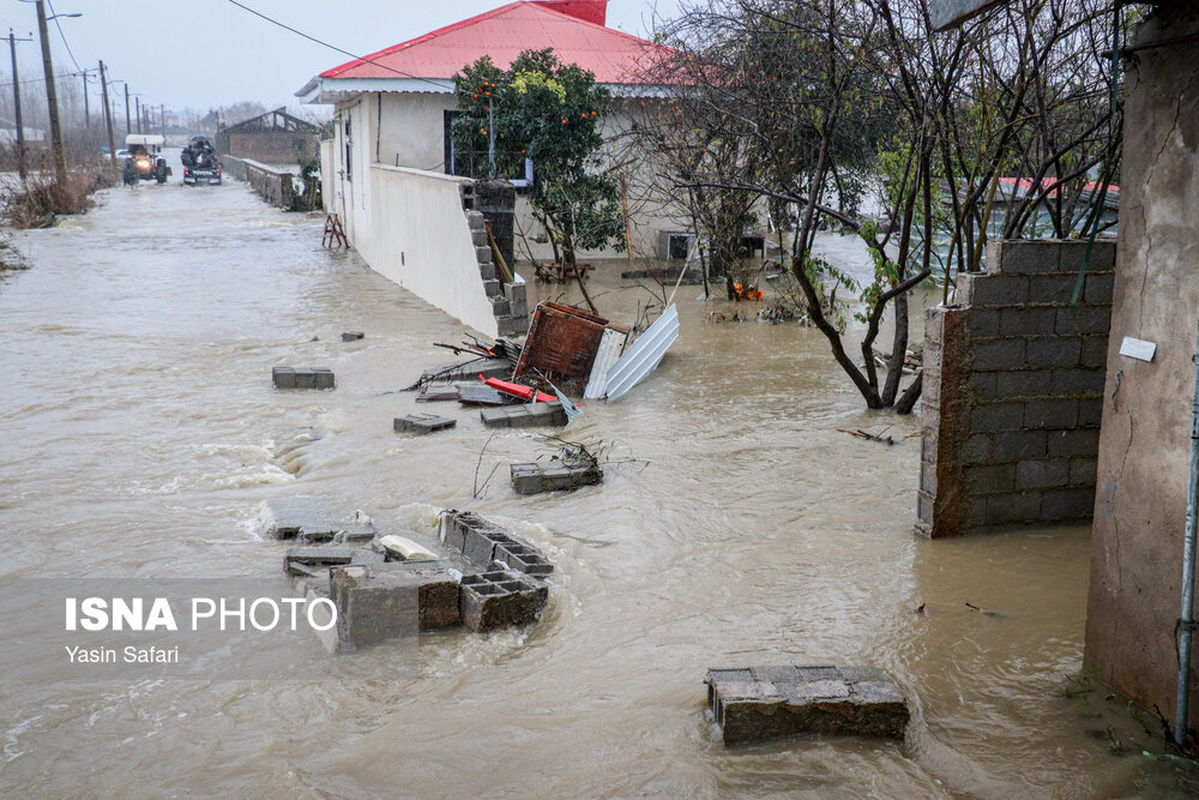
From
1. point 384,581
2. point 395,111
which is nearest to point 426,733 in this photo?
point 384,581

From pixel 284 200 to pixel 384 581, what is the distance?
32.5m

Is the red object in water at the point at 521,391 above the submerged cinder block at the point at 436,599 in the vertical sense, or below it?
above

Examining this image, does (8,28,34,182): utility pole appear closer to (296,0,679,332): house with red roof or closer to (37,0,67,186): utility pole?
(37,0,67,186): utility pole

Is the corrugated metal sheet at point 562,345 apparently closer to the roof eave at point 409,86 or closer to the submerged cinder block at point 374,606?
the submerged cinder block at point 374,606

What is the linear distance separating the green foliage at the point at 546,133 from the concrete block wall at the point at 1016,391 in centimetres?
1103

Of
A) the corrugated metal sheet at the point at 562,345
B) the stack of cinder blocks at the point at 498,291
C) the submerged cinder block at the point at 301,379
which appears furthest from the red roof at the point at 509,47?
the submerged cinder block at the point at 301,379

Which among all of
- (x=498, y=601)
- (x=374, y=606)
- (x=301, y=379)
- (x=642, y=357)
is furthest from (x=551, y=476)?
(x=301, y=379)

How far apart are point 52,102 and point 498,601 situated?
33.8 m

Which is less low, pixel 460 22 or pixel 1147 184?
pixel 460 22

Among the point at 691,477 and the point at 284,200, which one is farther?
the point at 284,200

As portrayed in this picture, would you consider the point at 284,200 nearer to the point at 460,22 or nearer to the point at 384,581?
the point at 460,22

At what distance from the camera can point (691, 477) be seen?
7422mm

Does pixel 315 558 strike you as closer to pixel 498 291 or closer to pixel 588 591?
pixel 588 591

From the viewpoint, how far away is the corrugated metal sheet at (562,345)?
10.2m
